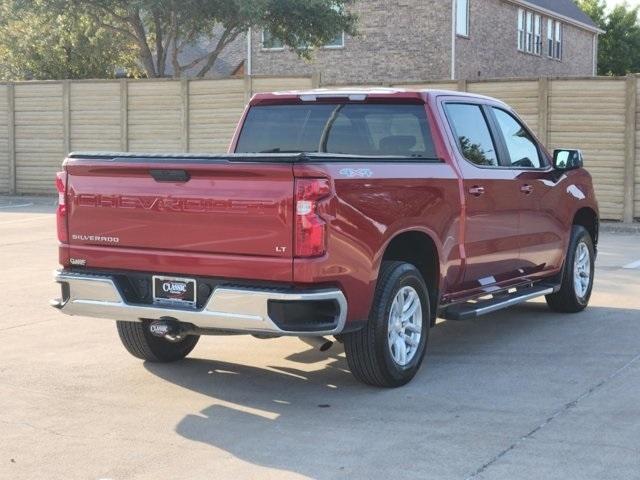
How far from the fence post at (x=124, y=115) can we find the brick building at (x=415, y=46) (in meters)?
8.30

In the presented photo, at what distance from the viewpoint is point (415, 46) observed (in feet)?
107

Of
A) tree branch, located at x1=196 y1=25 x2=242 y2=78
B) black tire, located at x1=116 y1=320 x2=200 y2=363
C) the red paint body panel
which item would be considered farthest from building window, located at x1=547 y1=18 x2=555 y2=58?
black tire, located at x1=116 y1=320 x2=200 y2=363

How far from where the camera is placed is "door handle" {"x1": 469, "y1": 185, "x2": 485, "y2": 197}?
7348 mm

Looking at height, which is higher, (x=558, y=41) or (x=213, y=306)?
(x=558, y=41)

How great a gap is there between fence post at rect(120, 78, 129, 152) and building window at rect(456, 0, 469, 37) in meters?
13.8

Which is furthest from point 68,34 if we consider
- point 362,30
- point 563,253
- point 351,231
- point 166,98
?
point 351,231

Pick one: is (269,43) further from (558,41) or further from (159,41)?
(558,41)

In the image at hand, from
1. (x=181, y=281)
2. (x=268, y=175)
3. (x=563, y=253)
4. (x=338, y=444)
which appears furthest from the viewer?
(x=563, y=253)

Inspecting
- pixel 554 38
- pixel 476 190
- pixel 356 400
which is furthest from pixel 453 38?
pixel 356 400

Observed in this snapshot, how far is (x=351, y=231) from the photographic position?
5957mm

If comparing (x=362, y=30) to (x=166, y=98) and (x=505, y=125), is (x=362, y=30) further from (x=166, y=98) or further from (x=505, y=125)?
(x=505, y=125)

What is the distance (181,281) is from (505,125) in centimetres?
352

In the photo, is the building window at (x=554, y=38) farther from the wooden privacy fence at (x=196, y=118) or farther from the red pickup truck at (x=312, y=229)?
the red pickup truck at (x=312, y=229)

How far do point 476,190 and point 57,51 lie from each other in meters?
29.7
